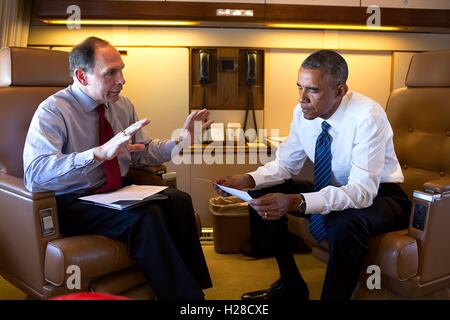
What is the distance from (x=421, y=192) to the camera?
158cm

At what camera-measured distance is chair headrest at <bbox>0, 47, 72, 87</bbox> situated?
1998mm

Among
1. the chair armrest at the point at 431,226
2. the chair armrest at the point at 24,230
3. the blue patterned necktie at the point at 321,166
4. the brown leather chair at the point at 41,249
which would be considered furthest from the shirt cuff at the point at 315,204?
the chair armrest at the point at 24,230

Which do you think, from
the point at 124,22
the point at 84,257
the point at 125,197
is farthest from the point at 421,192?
the point at 124,22

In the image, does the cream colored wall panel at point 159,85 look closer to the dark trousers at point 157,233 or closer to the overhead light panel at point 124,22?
the overhead light panel at point 124,22

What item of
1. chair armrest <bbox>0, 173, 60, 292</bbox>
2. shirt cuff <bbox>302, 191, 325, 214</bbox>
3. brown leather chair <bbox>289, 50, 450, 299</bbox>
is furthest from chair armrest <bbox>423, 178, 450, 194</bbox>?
chair armrest <bbox>0, 173, 60, 292</bbox>

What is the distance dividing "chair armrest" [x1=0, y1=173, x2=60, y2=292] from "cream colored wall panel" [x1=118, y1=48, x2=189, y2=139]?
141 centimetres

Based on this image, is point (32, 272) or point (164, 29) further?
point (164, 29)

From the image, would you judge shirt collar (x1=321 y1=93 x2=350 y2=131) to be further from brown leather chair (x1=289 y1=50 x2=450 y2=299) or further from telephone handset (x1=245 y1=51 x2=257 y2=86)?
telephone handset (x1=245 y1=51 x2=257 y2=86)

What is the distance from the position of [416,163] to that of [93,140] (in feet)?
5.08

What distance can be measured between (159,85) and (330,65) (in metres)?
1.59
